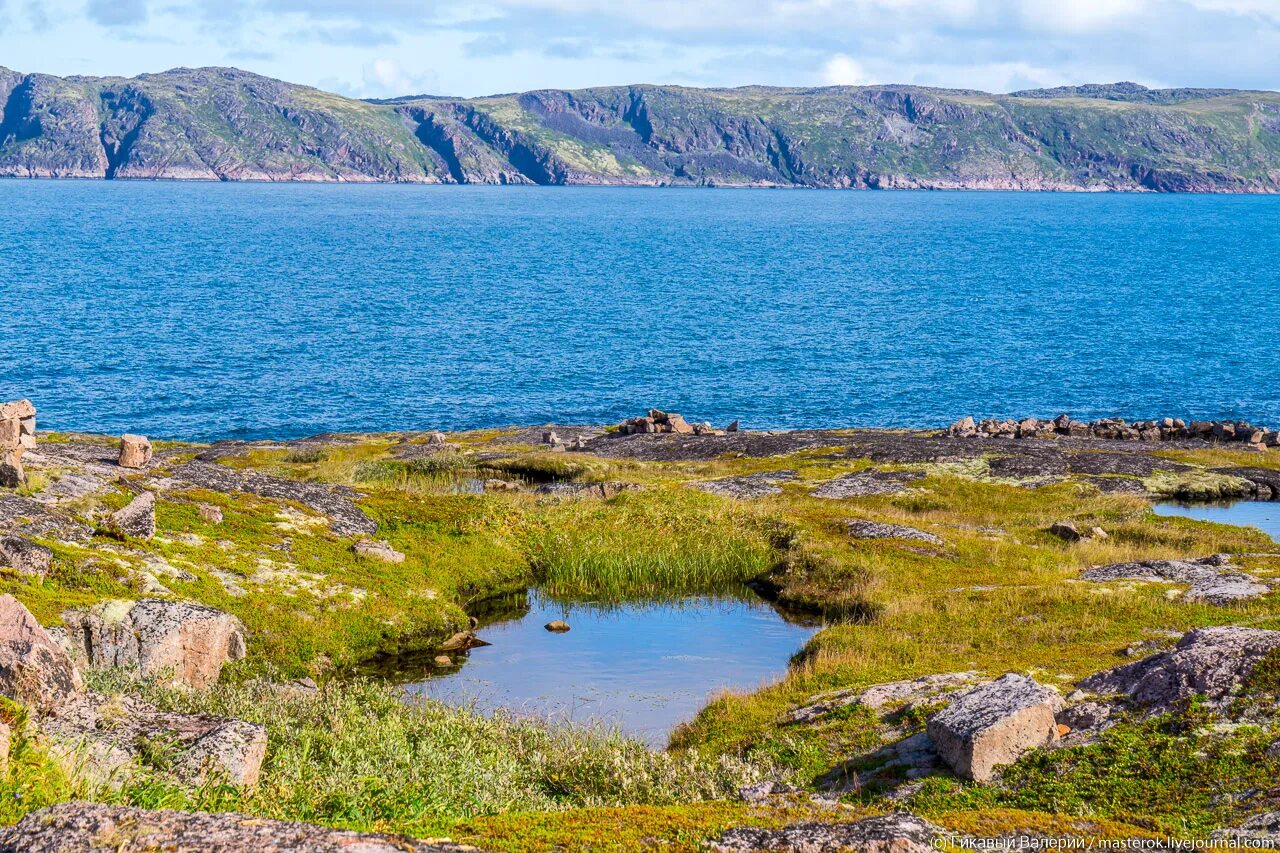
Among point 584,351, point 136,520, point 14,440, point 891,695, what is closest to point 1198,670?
point 891,695

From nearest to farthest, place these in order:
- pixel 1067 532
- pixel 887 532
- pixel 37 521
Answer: pixel 37 521, pixel 887 532, pixel 1067 532

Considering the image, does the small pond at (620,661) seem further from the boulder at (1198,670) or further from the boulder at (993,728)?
the boulder at (1198,670)

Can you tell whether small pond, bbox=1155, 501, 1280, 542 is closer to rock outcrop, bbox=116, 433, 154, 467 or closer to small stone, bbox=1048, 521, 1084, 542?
small stone, bbox=1048, 521, 1084, 542

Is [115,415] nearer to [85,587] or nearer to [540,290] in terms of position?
[85,587]

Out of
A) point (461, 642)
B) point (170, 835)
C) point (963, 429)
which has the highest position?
point (170, 835)

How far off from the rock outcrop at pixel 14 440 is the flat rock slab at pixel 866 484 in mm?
38642

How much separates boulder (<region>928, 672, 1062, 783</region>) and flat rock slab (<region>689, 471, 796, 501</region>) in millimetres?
36224

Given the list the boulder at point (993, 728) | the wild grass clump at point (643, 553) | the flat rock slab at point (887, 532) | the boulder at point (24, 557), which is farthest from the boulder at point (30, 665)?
the flat rock slab at point (887, 532)

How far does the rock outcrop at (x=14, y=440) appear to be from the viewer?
1436 inches

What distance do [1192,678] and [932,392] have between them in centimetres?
9519

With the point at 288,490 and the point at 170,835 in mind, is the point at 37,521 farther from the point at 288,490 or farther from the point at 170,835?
the point at 170,835

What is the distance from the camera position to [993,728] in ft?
67.1

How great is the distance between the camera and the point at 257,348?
127 metres

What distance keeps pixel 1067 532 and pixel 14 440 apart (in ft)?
145
